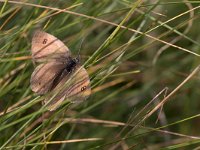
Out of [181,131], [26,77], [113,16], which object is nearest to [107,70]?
[26,77]

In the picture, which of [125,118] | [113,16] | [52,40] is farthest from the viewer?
[125,118]

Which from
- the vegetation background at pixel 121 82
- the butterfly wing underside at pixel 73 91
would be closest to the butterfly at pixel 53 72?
the butterfly wing underside at pixel 73 91

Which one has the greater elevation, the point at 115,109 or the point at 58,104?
the point at 58,104

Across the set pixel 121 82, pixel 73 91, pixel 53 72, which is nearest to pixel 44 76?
pixel 53 72

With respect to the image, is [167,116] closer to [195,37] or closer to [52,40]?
[195,37]

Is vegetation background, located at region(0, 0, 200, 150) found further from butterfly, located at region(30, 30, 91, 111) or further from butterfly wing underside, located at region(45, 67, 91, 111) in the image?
butterfly wing underside, located at region(45, 67, 91, 111)

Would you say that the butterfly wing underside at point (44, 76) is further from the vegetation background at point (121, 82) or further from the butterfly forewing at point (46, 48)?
the vegetation background at point (121, 82)
